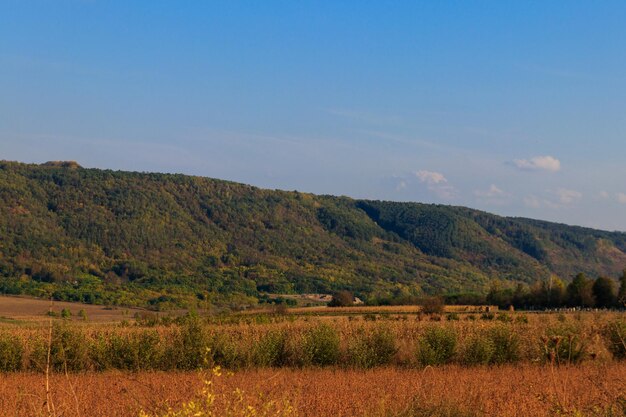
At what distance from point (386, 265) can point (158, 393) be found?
170 metres

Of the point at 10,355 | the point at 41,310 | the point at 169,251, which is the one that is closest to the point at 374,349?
the point at 10,355

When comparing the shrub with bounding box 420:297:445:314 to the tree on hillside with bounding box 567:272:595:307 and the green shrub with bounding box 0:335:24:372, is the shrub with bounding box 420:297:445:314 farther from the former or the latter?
the green shrub with bounding box 0:335:24:372

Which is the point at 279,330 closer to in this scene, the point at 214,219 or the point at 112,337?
the point at 112,337

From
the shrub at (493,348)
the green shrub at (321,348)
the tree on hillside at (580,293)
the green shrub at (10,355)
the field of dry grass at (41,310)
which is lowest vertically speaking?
the field of dry grass at (41,310)

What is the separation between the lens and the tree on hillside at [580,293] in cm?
6719

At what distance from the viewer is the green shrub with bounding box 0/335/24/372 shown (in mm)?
26828

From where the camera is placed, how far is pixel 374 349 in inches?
1068

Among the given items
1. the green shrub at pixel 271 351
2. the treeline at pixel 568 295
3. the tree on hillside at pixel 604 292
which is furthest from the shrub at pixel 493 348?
the tree on hillside at pixel 604 292

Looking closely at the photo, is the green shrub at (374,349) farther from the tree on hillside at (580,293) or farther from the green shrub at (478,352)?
the tree on hillside at (580,293)

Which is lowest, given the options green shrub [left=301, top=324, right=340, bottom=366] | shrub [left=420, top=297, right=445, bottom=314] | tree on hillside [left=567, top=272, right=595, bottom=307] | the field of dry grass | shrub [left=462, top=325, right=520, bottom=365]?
the field of dry grass

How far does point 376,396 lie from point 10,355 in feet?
55.3

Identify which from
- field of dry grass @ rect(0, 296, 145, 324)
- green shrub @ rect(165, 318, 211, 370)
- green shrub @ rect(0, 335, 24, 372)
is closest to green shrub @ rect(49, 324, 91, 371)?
green shrub @ rect(0, 335, 24, 372)

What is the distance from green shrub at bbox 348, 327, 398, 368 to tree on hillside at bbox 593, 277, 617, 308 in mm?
43811

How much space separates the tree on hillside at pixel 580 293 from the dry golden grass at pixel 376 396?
47611 millimetres
